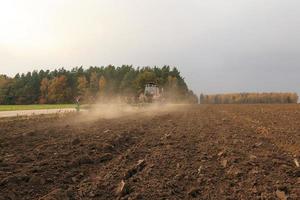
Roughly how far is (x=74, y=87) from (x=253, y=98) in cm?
4300

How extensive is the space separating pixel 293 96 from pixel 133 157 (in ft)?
241

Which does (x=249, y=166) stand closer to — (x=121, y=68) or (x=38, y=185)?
(x=38, y=185)

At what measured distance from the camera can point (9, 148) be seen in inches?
374

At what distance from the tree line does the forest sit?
518 centimetres

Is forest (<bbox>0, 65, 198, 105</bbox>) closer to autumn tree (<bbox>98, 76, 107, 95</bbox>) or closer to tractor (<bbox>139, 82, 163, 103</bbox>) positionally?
autumn tree (<bbox>98, 76, 107, 95</bbox>)

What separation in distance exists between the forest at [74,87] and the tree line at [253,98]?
204 inches

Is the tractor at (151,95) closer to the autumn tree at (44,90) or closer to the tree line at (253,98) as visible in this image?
the tree line at (253,98)

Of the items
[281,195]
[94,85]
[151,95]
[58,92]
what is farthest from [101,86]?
[281,195]

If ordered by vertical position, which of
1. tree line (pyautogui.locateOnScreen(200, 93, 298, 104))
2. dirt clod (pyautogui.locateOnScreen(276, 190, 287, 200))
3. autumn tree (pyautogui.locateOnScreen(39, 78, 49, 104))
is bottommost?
dirt clod (pyautogui.locateOnScreen(276, 190, 287, 200))

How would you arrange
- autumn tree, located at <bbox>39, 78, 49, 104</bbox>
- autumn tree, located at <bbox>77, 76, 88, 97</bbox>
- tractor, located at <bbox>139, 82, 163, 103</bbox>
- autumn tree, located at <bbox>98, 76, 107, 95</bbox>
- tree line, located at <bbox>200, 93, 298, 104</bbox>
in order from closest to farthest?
→ tractor, located at <bbox>139, 82, 163, 103</bbox>, tree line, located at <bbox>200, 93, 298, 104</bbox>, autumn tree, located at <bbox>39, 78, 49, 104</bbox>, autumn tree, located at <bbox>77, 76, 88, 97</bbox>, autumn tree, located at <bbox>98, 76, 107, 95</bbox>

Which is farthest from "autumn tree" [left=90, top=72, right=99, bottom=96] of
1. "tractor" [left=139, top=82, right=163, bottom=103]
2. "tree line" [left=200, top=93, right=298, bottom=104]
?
"tractor" [left=139, top=82, right=163, bottom=103]

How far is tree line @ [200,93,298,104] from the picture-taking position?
74425 millimetres

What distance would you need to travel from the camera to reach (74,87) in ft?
288

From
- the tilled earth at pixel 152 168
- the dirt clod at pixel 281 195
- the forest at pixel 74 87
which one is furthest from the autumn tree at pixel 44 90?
the dirt clod at pixel 281 195
